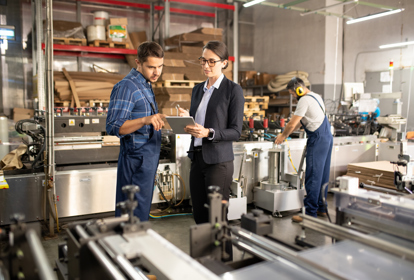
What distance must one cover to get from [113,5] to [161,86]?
2803mm

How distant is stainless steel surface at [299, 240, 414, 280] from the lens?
3.46ft

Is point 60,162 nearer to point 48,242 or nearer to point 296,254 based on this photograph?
point 48,242

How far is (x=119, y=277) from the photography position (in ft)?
3.05

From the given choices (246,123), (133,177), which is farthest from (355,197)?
(246,123)

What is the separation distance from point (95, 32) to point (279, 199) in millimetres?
4677

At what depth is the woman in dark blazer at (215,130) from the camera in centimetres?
200

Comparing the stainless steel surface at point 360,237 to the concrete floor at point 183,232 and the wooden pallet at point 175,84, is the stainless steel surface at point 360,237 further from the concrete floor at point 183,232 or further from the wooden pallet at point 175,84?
the wooden pallet at point 175,84

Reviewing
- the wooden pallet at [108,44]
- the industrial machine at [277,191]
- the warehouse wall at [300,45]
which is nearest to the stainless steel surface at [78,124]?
the industrial machine at [277,191]

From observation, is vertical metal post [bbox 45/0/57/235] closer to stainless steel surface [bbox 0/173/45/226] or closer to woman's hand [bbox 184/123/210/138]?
stainless steel surface [bbox 0/173/45/226]

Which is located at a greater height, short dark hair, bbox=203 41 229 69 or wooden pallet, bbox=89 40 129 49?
wooden pallet, bbox=89 40 129 49

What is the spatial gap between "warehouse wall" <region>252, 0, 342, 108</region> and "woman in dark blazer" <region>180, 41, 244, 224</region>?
256 inches

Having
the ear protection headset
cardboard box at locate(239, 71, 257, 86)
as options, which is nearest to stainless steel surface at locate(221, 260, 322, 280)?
the ear protection headset

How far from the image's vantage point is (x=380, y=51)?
7379 millimetres

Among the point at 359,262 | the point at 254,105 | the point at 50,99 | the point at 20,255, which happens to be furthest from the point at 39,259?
the point at 254,105
